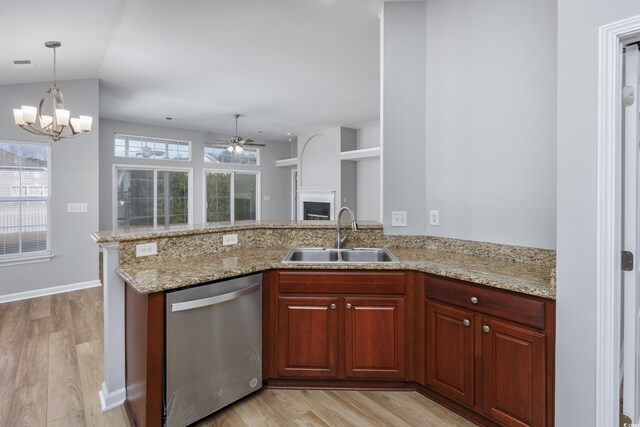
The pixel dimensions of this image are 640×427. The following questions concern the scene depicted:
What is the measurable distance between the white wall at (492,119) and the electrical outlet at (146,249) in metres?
2.03

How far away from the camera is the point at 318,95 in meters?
5.38

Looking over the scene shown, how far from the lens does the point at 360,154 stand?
7.22 metres

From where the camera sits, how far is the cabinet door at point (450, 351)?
6.03 feet

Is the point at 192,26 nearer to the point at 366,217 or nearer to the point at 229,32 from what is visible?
the point at 229,32

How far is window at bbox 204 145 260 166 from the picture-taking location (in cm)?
835

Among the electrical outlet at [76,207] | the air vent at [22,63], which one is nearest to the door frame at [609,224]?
→ the air vent at [22,63]

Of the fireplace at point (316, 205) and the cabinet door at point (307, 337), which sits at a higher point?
the fireplace at point (316, 205)

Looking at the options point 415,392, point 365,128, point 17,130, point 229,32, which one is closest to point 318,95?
point 229,32

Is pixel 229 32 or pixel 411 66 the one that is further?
pixel 229 32

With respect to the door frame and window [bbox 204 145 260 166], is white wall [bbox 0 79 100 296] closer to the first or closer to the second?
window [bbox 204 145 260 166]

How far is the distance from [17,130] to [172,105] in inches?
87.3

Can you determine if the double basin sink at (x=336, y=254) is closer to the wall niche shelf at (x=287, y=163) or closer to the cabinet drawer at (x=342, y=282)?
the cabinet drawer at (x=342, y=282)

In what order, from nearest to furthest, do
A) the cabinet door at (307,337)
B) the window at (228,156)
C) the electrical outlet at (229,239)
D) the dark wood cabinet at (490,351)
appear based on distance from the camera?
the dark wood cabinet at (490,351) < the cabinet door at (307,337) < the electrical outlet at (229,239) < the window at (228,156)

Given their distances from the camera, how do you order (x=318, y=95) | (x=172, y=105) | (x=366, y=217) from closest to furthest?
(x=318, y=95) → (x=172, y=105) → (x=366, y=217)
